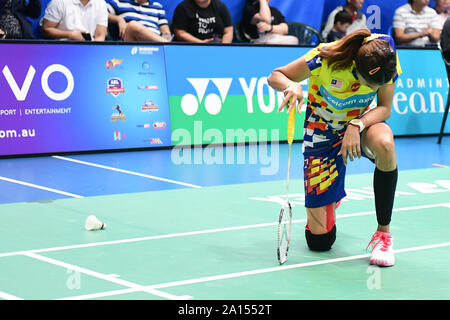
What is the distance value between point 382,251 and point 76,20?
6803mm

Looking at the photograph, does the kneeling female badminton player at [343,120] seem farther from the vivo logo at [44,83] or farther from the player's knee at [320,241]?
the vivo logo at [44,83]

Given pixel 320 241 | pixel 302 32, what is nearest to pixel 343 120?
pixel 320 241

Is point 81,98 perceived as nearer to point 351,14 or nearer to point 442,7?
point 351,14

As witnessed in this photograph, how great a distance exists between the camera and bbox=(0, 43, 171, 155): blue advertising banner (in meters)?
8.88

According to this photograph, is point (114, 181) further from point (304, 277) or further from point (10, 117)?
point (304, 277)

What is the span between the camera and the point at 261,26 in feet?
39.5

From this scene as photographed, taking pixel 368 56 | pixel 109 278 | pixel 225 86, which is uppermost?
pixel 368 56

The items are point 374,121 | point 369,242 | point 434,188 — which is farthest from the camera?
point 434,188

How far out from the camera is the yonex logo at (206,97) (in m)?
9.87

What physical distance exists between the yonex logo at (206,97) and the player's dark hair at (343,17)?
3824 millimetres

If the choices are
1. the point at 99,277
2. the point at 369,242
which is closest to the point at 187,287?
the point at 99,277

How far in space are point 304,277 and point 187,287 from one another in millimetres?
698

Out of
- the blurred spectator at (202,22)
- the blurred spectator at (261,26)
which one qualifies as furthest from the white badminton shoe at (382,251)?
the blurred spectator at (261,26)

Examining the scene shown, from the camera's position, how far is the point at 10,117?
29.0 feet
